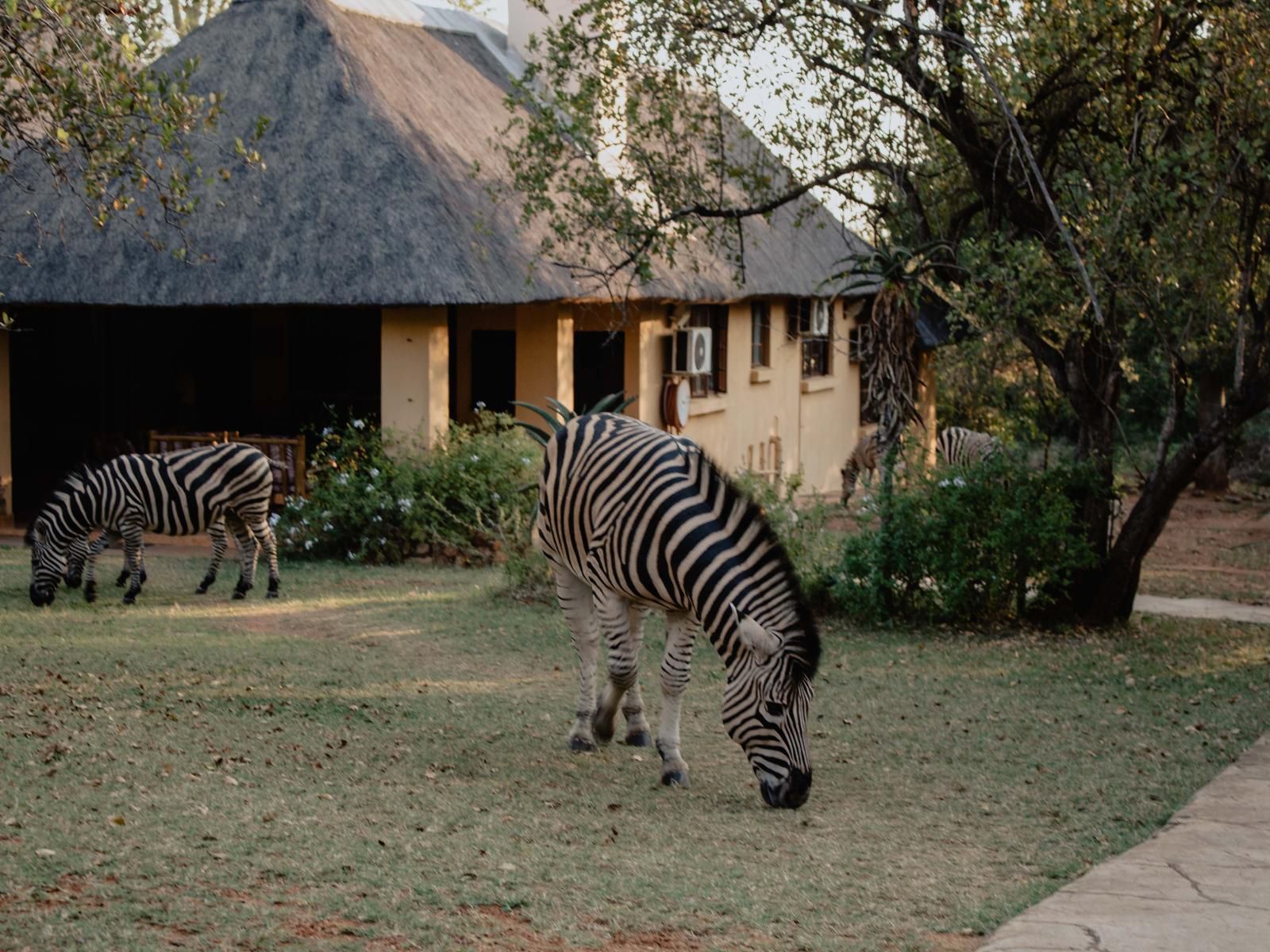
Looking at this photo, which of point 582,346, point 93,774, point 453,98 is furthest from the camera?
point 582,346

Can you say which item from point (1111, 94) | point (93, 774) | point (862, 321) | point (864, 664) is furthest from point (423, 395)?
point (862, 321)

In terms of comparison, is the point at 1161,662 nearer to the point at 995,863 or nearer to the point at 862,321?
the point at 995,863

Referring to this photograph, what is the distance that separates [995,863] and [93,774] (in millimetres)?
3727

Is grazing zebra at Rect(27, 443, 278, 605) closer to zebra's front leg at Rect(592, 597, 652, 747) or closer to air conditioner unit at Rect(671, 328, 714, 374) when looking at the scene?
zebra's front leg at Rect(592, 597, 652, 747)

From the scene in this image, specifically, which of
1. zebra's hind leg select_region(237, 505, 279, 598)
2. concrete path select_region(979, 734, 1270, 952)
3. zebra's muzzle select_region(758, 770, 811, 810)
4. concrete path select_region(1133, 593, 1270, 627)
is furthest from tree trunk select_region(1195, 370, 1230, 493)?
zebra's muzzle select_region(758, 770, 811, 810)

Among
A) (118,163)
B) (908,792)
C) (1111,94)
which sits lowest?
(908,792)

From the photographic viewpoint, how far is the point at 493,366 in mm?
18734

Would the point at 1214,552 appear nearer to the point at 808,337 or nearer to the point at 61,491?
the point at 808,337

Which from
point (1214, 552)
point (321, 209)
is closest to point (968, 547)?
point (1214, 552)

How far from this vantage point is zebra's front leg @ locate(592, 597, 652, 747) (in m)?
6.93

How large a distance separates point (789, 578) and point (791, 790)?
2.86 ft

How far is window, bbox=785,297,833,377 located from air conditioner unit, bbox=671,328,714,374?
240 centimetres

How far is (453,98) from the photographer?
1705 cm

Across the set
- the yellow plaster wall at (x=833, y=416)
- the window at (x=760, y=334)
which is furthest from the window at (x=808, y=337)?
the window at (x=760, y=334)
